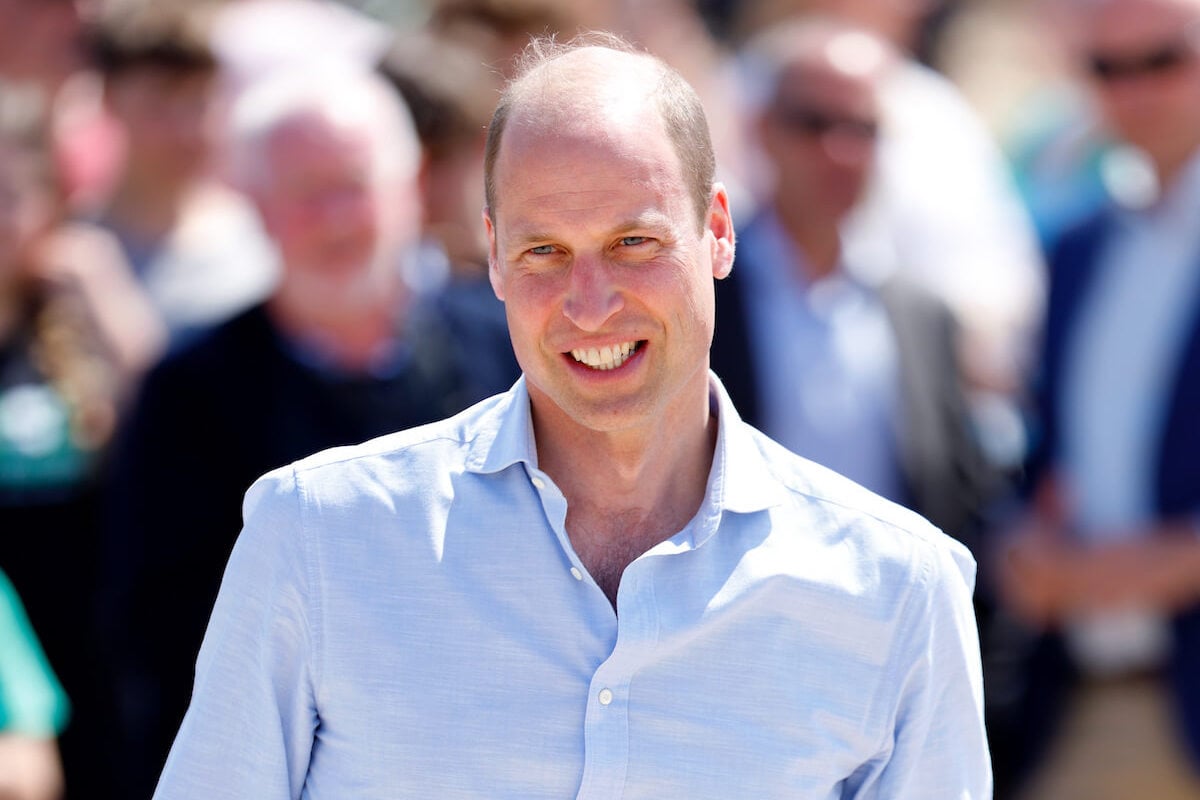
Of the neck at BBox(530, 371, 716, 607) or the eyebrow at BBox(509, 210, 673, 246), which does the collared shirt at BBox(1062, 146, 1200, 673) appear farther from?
the eyebrow at BBox(509, 210, 673, 246)

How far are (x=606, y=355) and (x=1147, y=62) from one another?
303 cm

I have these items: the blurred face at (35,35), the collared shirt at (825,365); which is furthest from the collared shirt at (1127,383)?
the blurred face at (35,35)

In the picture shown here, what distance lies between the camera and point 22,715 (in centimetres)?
417

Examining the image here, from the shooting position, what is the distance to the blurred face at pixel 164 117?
5.64 metres

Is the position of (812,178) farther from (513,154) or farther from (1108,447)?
(513,154)

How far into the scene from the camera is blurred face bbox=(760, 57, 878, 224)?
5191 mm

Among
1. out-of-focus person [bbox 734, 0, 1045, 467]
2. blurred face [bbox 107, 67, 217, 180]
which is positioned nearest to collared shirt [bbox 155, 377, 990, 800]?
out-of-focus person [bbox 734, 0, 1045, 467]

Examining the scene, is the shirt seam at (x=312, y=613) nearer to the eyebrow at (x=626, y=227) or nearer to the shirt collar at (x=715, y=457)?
the shirt collar at (x=715, y=457)

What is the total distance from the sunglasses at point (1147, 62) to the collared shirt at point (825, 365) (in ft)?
2.90

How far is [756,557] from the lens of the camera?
98.5 inches

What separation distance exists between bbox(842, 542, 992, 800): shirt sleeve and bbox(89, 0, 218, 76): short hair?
3799mm

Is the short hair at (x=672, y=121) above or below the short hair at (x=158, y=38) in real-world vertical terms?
below

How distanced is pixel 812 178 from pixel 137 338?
6.57 feet

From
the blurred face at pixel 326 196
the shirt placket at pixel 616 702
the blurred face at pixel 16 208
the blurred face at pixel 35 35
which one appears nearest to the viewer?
the shirt placket at pixel 616 702
